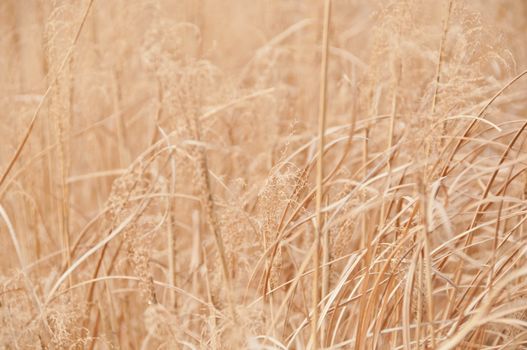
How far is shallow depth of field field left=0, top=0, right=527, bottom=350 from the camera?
793 millimetres

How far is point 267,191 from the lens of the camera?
0.79 m

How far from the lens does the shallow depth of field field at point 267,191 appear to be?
79cm

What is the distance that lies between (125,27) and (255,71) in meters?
0.53

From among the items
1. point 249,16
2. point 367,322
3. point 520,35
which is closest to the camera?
point 367,322

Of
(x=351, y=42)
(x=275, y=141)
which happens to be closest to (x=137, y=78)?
(x=351, y=42)

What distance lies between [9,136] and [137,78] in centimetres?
93

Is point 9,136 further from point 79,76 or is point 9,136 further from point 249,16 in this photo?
point 249,16

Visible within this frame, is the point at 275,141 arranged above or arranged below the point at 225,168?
above

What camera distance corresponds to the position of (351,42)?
229 centimetres

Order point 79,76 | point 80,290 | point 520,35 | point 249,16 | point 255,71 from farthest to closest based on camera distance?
point 249,16
point 520,35
point 255,71
point 79,76
point 80,290

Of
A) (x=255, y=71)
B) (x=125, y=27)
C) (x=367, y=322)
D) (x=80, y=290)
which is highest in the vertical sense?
(x=125, y=27)

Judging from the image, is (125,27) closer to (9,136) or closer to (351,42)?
(9,136)

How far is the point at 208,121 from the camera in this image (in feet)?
3.93

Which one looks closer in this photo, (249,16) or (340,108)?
(340,108)
